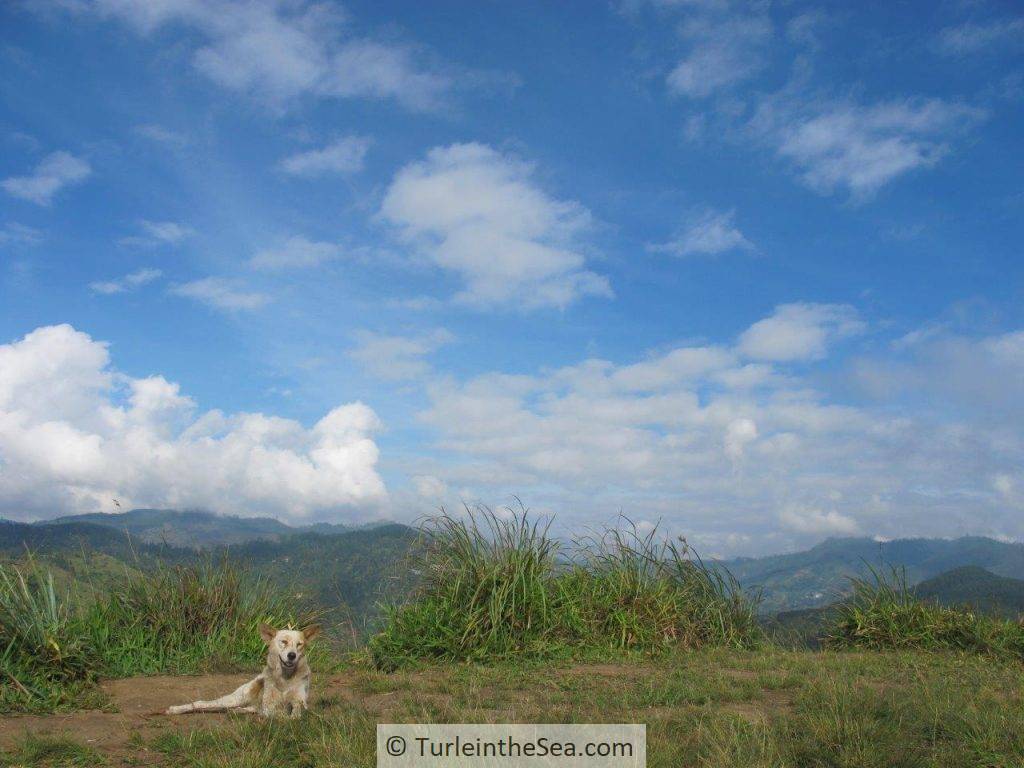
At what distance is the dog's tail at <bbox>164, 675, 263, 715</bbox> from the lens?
5.32 metres

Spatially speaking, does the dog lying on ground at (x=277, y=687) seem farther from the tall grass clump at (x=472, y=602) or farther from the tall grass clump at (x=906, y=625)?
the tall grass clump at (x=906, y=625)

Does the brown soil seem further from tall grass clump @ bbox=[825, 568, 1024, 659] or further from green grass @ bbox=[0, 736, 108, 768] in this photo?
tall grass clump @ bbox=[825, 568, 1024, 659]

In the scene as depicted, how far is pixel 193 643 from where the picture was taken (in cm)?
797

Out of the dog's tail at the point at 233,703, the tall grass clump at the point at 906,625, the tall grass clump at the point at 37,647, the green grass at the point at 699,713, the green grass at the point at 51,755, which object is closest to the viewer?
the green grass at the point at 699,713

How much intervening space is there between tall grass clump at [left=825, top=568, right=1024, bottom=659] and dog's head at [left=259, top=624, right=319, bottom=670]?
7.72 metres

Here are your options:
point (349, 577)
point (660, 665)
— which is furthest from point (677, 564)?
point (349, 577)

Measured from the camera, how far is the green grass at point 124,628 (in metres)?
6.06

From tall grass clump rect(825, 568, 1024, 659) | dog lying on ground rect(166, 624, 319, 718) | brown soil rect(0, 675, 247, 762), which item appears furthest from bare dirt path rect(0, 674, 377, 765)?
tall grass clump rect(825, 568, 1024, 659)

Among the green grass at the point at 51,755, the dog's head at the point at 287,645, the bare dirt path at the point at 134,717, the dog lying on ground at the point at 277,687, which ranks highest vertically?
the dog's head at the point at 287,645

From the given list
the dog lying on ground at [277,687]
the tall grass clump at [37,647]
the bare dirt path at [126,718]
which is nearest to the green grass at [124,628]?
the tall grass clump at [37,647]

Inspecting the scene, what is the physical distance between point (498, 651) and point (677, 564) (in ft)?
11.2

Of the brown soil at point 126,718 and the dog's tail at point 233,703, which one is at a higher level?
the dog's tail at point 233,703

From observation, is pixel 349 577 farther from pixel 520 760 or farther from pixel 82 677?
pixel 520 760

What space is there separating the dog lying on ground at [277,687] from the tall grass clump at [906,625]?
7706 millimetres
